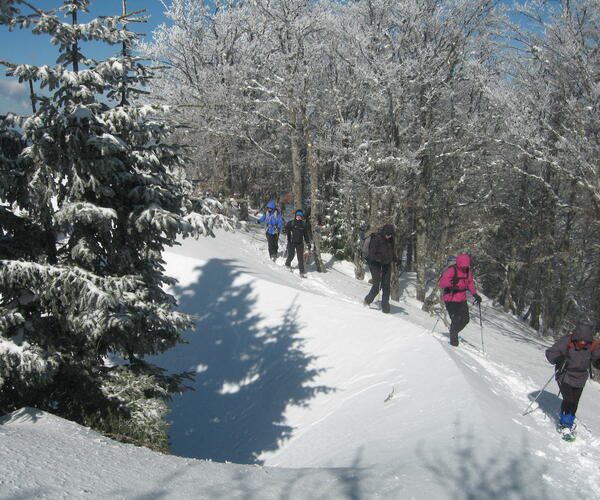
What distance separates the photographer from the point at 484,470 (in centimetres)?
457

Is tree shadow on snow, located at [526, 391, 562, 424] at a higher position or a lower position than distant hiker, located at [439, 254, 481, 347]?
lower

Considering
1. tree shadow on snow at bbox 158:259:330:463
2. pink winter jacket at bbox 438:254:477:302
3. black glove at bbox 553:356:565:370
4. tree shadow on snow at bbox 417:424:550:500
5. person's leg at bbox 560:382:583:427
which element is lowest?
tree shadow on snow at bbox 158:259:330:463

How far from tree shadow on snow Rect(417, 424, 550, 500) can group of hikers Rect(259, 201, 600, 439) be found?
4.58ft

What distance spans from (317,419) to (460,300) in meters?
3.59

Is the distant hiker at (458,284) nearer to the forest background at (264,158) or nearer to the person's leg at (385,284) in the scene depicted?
the person's leg at (385,284)

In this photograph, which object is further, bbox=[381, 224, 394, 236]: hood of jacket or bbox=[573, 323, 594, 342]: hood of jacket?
bbox=[381, 224, 394, 236]: hood of jacket

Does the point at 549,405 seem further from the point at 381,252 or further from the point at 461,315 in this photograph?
the point at 381,252

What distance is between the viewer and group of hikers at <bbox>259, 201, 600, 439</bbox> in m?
6.12

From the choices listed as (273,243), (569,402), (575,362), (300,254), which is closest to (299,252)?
(300,254)

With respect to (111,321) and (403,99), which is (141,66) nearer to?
(111,321)

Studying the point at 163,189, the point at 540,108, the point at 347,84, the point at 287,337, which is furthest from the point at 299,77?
the point at 163,189

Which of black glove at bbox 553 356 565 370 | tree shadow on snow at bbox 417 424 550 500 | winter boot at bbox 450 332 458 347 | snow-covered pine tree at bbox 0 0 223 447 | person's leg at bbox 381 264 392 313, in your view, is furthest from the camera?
person's leg at bbox 381 264 392 313

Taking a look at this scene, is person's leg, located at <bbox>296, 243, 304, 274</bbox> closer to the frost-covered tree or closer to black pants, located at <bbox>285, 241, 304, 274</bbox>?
black pants, located at <bbox>285, 241, 304, 274</bbox>

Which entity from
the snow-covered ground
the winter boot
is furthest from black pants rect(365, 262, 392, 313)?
the winter boot
